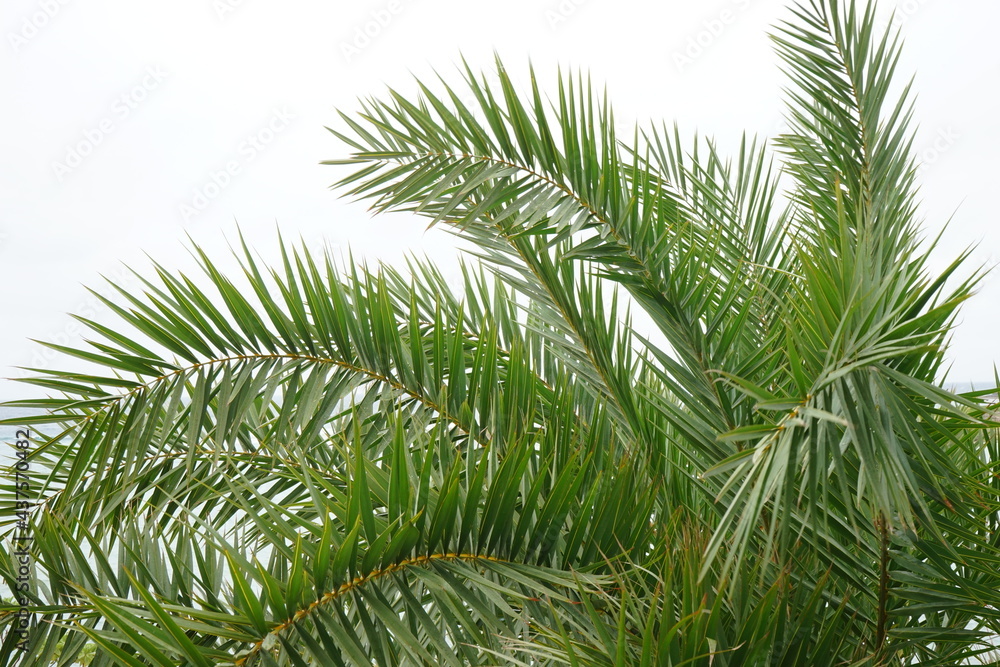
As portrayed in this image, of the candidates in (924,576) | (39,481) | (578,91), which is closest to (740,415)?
(924,576)

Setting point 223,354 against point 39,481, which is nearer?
point 223,354

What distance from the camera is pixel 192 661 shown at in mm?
620

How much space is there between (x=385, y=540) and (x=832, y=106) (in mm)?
1500

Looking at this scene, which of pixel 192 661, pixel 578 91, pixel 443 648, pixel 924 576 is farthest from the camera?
pixel 578 91

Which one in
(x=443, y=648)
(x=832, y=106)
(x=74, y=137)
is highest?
(x=74, y=137)

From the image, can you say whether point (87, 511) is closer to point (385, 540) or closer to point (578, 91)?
point (385, 540)
